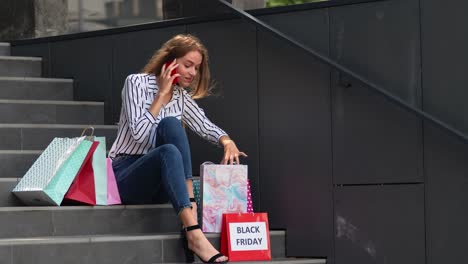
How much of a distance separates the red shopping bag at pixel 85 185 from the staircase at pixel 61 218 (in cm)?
6

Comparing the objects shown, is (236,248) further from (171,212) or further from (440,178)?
(440,178)

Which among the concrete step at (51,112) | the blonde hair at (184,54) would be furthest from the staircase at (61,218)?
the blonde hair at (184,54)

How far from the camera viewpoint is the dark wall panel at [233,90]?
7547 millimetres

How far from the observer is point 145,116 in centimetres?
688

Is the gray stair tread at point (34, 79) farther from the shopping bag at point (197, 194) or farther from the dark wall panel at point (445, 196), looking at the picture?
the dark wall panel at point (445, 196)

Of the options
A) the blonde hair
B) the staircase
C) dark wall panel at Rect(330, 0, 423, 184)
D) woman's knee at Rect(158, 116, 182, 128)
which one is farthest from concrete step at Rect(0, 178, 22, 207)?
dark wall panel at Rect(330, 0, 423, 184)

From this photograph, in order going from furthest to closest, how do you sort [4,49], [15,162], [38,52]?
1. [4,49]
2. [38,52]
3. [15,162]

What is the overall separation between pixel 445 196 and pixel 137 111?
6.34ft

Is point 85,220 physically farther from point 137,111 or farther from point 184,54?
point 184,54

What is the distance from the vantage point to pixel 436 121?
21.3 feet

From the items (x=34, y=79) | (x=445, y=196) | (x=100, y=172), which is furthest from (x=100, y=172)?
(x=34, y=79)

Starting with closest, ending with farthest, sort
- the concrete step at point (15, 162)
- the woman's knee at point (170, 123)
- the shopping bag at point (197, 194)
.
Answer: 1. the woman's knee at point (170, 123)
2. the shopping bag at point (197, 194)
3. the concrete step at point (15, 162)

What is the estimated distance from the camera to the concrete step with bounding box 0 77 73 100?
8562 mm

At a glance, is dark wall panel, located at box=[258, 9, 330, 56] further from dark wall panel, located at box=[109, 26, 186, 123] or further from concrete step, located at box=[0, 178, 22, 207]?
concrete step, located at box=[0, 178, 22, 207]
